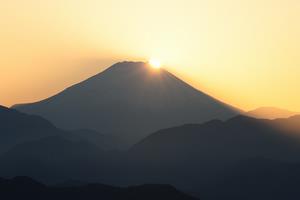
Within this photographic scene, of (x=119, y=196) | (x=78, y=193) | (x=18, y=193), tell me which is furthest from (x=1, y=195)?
(x=119, y=196)

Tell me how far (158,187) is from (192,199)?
263 inches

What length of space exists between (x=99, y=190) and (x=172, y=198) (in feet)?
45.3

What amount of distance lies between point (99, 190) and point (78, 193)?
3999mm

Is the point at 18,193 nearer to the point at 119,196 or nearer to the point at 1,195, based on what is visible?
the point at 1,195

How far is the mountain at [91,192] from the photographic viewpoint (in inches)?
4968

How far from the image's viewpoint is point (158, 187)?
128750 mm

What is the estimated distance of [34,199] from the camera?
128 m

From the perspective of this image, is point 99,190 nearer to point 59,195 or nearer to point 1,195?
point 59,195

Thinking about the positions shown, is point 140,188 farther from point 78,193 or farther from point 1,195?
point 1,195

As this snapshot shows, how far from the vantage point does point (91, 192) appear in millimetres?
128875

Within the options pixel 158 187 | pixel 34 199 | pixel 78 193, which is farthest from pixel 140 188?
pixel 34 199

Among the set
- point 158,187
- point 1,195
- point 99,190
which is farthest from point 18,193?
point 158,187

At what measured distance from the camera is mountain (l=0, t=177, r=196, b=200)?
4968 inches

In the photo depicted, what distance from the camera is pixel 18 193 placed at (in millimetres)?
130250
